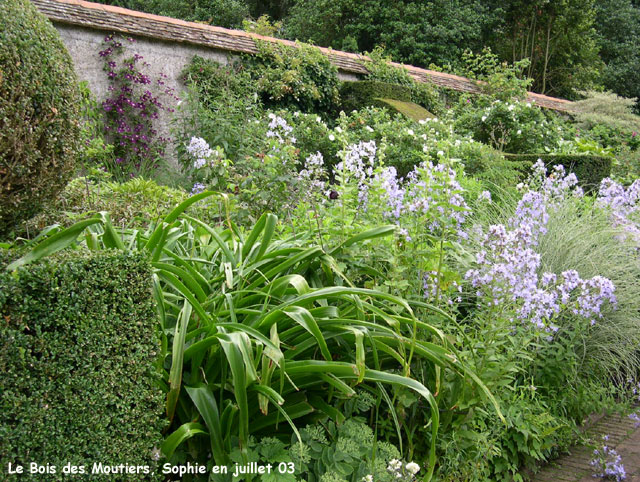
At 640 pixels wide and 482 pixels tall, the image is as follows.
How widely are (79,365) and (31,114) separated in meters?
1.16

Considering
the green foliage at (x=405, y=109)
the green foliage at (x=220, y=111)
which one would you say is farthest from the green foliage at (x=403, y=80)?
the green foliage at (x=220, y=111)

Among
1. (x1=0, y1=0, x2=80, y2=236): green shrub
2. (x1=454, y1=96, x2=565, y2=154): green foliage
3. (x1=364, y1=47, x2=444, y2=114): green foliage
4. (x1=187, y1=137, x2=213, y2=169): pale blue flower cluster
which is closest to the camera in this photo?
(x1=0, y1=0, x2=80, y2=236): green shrub

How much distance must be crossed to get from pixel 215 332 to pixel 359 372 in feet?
1.91

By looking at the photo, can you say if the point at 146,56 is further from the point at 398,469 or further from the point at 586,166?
the point at 398,469

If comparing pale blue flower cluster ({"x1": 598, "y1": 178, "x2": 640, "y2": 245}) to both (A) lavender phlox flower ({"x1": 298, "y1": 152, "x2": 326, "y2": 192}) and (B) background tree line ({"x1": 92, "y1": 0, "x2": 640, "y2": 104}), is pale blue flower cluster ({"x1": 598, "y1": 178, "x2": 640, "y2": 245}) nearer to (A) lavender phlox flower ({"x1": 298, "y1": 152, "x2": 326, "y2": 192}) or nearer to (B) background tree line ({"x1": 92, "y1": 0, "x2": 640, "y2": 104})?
(A) lavender phlox flower ({"x1": 298, "y1": 152, "x2": 326, "y2": 192})

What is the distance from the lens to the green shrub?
2264 millimetres

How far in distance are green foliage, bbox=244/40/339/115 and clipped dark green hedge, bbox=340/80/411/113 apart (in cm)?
35

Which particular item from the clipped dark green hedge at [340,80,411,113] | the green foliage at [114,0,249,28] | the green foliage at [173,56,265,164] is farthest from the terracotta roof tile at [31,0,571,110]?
the green foliage at [114,0,249,28]

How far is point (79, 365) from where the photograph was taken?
179 cm

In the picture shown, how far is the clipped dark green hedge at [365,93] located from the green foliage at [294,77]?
1.13ft

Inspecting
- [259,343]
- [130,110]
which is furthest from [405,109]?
[259,343]

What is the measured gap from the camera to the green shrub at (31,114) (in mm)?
2264

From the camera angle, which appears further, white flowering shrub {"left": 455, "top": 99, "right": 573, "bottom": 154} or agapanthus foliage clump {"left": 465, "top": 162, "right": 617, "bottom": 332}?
white flowering shrub {"left": 455, "top": 99, "right": 573, "bottom": 154}

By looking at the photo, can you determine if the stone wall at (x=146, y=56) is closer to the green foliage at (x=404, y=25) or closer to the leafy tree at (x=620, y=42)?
the green foliage at (x=404, y=25)
